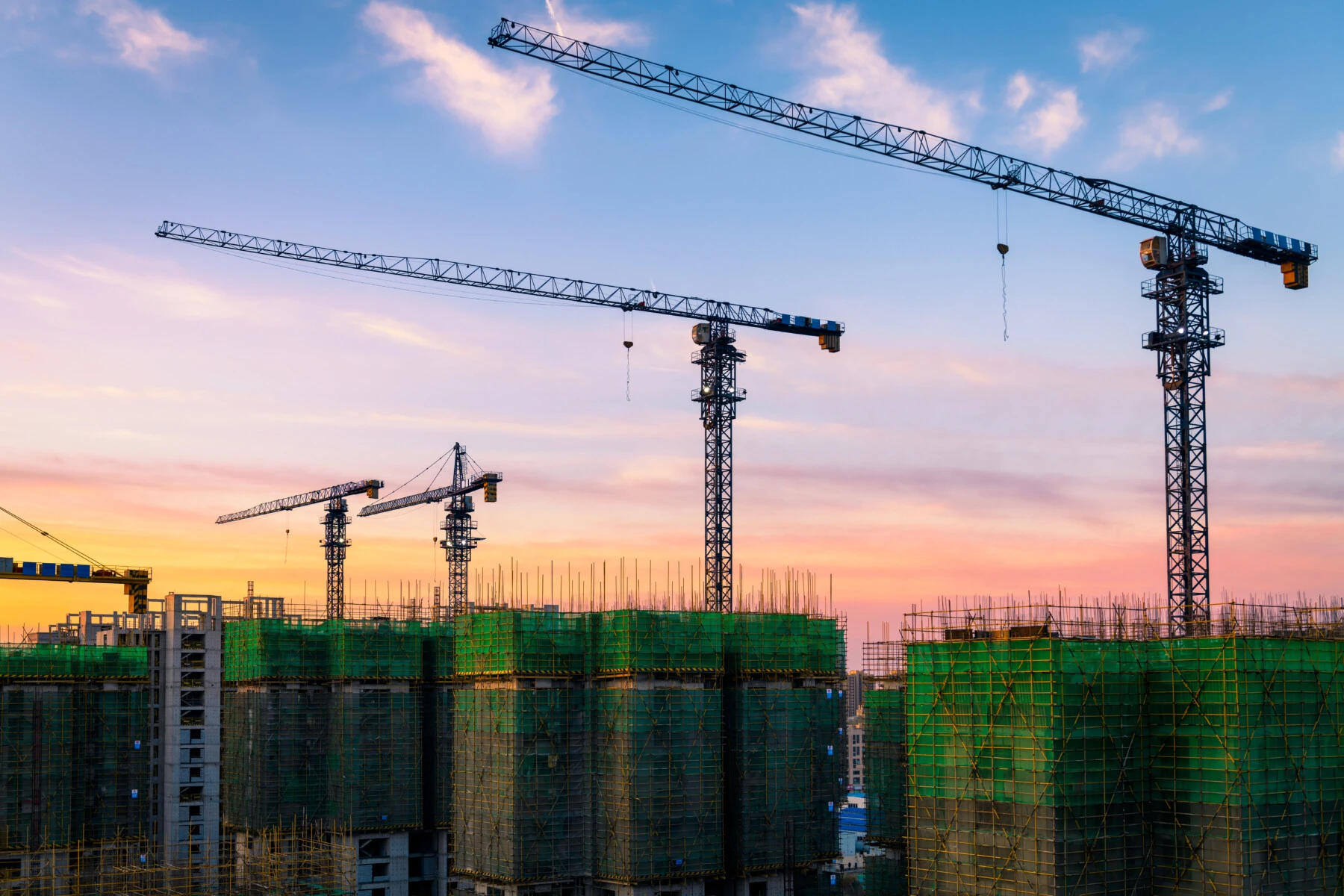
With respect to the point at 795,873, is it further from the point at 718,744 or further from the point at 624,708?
the point at 624,708

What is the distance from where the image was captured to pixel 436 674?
81.8m

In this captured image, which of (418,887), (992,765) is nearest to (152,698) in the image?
(418,887)

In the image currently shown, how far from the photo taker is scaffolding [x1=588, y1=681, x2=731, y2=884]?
193ft

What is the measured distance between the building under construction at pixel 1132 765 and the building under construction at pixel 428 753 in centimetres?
1543

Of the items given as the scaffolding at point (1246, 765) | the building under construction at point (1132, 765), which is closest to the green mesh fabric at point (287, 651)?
the building under construction at point (1132, 765)

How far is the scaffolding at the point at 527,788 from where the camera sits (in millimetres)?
59500

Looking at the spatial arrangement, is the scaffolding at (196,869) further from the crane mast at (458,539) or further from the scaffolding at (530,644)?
the crane mast at (458,539)

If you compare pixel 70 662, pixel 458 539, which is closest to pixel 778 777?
pixel 70 662

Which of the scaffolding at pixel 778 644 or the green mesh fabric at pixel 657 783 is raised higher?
the scaffolding at pixel 778 644

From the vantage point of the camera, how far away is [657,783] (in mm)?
59375

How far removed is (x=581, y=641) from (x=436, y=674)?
2231 cm

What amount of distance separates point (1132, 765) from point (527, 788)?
89.2ft

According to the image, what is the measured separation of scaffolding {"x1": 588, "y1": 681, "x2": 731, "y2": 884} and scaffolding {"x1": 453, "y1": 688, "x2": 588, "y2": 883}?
1012mm

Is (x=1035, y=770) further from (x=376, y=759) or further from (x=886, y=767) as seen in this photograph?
(x=376, y=759)
